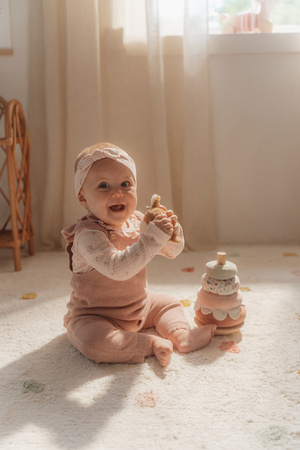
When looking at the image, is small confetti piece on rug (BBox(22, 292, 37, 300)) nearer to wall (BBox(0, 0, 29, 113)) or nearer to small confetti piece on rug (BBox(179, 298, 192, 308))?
small confetti piece on rug (BBox(179, 298, 192, 308))

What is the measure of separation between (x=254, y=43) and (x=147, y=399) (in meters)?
1.49

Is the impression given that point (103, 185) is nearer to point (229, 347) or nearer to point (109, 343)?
point (109, 343)


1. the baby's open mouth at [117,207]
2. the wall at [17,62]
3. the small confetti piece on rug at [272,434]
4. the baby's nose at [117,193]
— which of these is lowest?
the small confetti piece on rug at [272,434]

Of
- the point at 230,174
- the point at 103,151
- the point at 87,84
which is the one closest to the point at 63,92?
the point at 87,84

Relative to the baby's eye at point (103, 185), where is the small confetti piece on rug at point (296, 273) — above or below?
below

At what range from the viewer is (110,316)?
1.10m

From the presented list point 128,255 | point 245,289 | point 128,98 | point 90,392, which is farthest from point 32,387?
point 128,98

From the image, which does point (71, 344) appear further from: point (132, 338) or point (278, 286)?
point (278, 286)

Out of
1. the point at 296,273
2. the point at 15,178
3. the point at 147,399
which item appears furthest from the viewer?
the point at 15,178

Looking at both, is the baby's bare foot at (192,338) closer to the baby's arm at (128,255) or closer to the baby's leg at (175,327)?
the baby's leg at (175,327)

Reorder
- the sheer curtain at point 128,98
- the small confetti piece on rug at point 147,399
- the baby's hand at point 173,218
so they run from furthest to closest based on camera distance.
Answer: the sheer curtain at point 128,98 < the baby's hand at point 173,218 < the small confetti piece on rug at point 147,399

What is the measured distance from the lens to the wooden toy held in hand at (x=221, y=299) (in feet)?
3.65

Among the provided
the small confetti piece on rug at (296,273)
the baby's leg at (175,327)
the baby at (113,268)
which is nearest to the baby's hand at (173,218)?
the baby at (113,268)

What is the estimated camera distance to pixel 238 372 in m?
1.00
